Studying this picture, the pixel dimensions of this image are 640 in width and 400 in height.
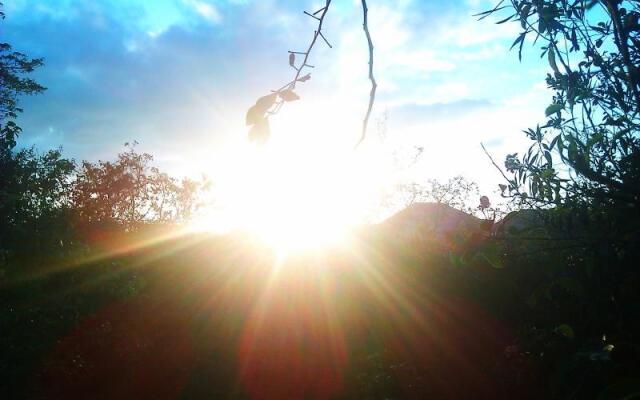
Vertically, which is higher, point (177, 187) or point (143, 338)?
point (177, 187)

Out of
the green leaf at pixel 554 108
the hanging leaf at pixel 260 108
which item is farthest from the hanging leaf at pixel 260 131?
the green leaf at pixel 554 108

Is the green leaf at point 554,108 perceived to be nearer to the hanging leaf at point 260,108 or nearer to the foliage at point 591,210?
the foliage at point 591,210

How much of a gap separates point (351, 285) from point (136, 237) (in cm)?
908

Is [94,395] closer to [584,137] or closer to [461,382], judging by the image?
[461,382]

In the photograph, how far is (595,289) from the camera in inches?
76.8

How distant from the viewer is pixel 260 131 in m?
1.03

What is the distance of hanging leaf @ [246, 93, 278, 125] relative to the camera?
1007 millimetres

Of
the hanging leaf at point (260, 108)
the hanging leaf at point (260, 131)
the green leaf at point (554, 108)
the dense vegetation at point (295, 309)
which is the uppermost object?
the green leaf at point (554, 108)

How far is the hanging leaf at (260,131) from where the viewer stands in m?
1.03

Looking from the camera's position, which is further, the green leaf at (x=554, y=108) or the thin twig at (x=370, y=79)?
the green leaf at (x=554, y=108)

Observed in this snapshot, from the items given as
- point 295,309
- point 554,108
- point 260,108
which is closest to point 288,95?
point 260,108

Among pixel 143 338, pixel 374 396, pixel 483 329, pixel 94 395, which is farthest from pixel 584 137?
pixel 143 338

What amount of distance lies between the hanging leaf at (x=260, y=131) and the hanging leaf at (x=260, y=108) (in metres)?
0.01

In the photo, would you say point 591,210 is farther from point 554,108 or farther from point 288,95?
point 288,95
